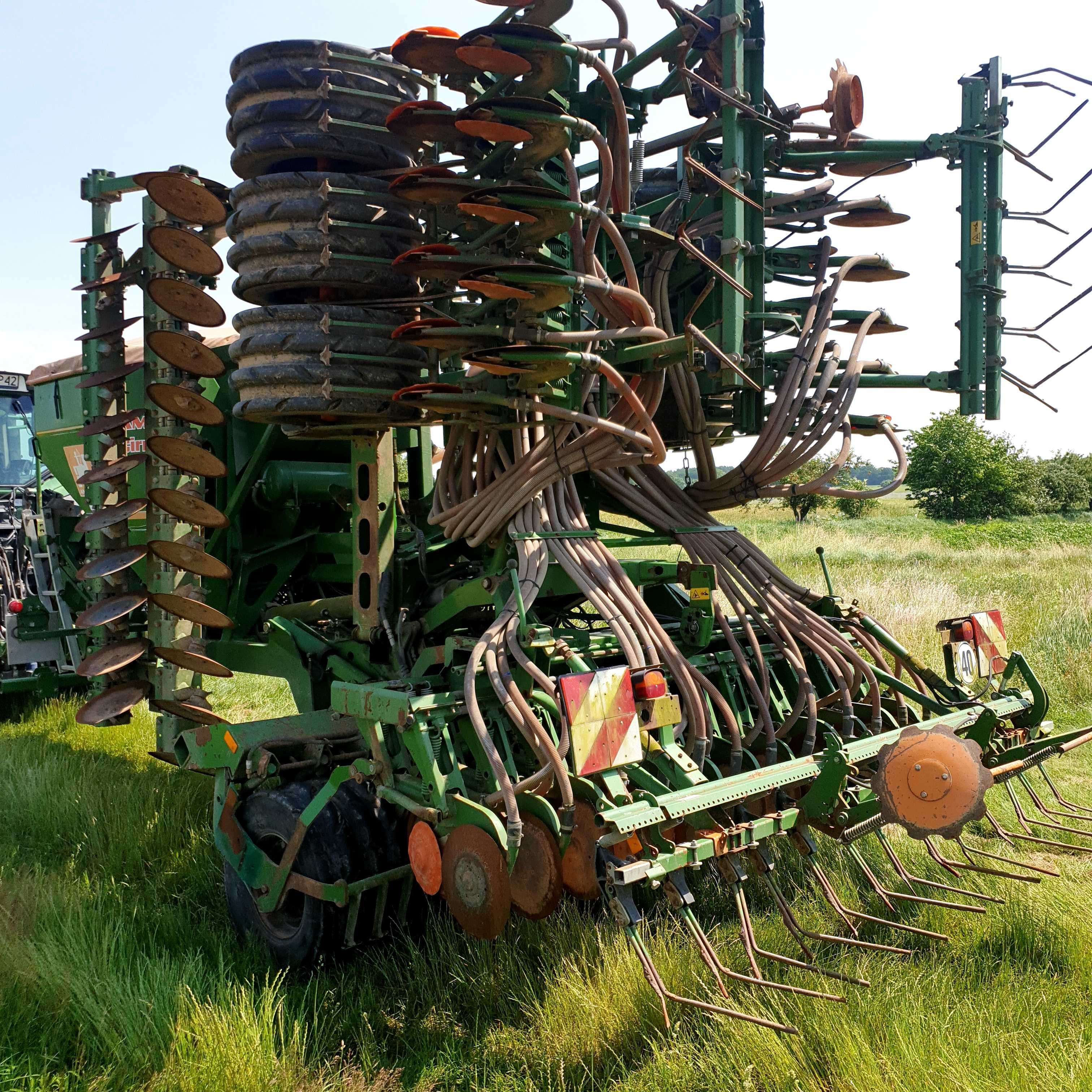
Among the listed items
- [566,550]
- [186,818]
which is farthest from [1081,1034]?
[186,818]

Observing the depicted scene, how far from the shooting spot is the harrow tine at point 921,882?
12.5 feet

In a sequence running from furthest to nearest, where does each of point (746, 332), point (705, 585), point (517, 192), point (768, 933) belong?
1. point (746, 332)
2. point (705, 585)
3. point (768, 933)
4. point (517, 192)

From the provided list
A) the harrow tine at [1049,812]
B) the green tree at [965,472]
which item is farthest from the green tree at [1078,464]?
the harrow tine at [1049,812]

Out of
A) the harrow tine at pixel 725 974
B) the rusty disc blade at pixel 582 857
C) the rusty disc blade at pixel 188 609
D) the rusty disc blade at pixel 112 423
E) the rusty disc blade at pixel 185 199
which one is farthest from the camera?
the rusty disc blade at pixel 112 423

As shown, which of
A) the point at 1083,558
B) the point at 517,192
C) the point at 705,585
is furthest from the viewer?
the point at 1083,558

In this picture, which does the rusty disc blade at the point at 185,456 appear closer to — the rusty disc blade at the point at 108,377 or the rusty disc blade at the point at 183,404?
the rusty disc blade at the point at 183,404

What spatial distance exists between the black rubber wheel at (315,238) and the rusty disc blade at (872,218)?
6.99ft

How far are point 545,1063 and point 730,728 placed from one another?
1.37 m

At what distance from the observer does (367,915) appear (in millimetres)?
3736

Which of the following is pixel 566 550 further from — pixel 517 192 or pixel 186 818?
pixel 186 818

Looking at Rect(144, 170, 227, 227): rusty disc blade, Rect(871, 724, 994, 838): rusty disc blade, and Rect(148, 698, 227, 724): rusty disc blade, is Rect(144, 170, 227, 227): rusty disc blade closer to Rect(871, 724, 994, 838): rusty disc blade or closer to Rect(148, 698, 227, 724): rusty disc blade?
Rect(148, 698, 227, 724): rusty disc blade

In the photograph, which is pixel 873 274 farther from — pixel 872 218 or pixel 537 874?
pixel 537 874

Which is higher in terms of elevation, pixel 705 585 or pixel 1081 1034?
pixel 705 585

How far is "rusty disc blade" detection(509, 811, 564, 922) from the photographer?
3.00 metres
